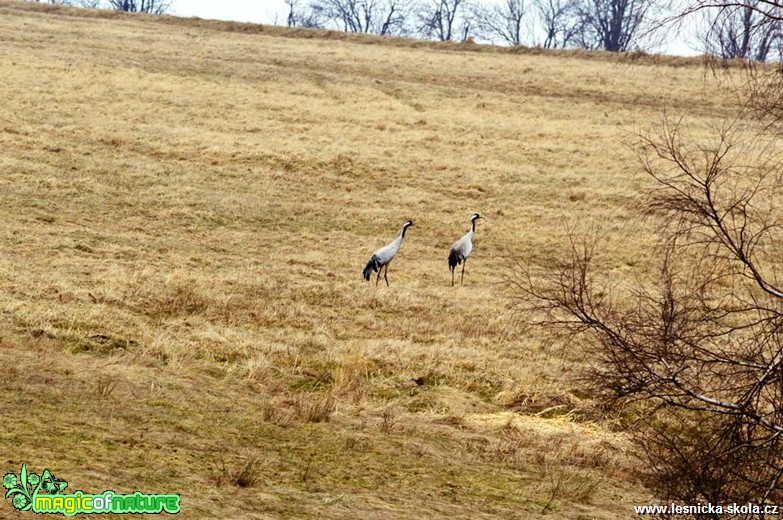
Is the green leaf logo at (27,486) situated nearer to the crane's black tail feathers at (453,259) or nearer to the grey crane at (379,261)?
the grey crane at (379,261)

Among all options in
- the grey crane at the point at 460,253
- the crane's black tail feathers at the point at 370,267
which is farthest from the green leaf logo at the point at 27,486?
the grey crane at the point at 460,253

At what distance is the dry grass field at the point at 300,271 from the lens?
8.64 meters

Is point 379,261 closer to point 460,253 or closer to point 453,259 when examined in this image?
point 453,259

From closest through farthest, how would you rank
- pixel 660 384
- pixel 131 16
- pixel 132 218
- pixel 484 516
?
pixel 660 384
pixel 484 516
pixel 132 218
pixel 131 16

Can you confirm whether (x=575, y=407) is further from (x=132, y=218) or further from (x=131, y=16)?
(x=131, y=16)

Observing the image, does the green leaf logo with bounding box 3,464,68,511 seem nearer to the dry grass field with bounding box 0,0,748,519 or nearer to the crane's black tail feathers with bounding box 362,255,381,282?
the dry grass field with bounding box 0,0,748,519

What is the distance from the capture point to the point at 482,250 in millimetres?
23859

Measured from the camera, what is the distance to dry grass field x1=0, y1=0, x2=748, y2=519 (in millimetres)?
8641

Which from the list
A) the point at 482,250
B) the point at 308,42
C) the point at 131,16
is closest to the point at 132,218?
the point at 482,250

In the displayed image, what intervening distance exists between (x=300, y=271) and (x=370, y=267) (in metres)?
1.54

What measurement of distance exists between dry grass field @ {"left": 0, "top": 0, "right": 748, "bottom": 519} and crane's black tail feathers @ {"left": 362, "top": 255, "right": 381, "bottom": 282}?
9.6 inches

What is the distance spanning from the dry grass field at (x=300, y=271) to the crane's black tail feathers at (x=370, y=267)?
0.24 metres

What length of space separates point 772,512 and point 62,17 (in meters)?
60.5

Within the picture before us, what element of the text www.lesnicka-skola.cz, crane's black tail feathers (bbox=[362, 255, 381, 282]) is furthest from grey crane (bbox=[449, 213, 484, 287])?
the text www.lesnicka-skola.cz
